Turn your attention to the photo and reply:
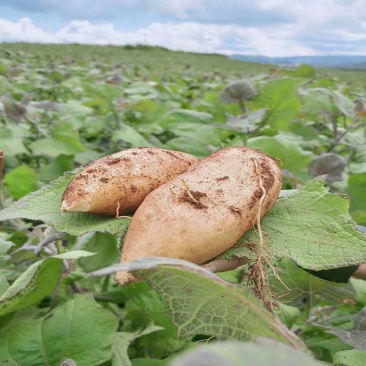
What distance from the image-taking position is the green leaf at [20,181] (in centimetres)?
147

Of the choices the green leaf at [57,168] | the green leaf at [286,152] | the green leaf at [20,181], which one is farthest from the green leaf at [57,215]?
the green leaf at [57,168]

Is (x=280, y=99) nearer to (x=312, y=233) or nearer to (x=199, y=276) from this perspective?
(x=312, y=233)

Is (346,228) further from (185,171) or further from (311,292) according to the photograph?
(311,292)

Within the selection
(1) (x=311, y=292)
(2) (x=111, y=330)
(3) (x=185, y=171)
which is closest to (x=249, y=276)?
(3) (x=185, y=171)

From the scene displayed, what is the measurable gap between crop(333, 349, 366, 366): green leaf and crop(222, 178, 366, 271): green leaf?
16 cm

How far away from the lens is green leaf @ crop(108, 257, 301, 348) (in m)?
0.41

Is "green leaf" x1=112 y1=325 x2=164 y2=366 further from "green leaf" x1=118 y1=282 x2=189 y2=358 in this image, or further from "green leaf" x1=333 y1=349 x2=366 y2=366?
"green leaf" x1=333 y1=349 x2=366 y2=366

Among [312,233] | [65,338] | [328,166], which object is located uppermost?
[312,233]

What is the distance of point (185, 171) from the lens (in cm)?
72

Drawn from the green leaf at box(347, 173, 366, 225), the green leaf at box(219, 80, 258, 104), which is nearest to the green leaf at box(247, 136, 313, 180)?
the green leaf at box(347, 173, 366, 225)

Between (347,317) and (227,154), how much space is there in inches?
19.8

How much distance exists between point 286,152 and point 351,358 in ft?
2.40

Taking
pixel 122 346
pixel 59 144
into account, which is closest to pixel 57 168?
pixel 59 144

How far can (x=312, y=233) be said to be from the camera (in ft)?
2.10
